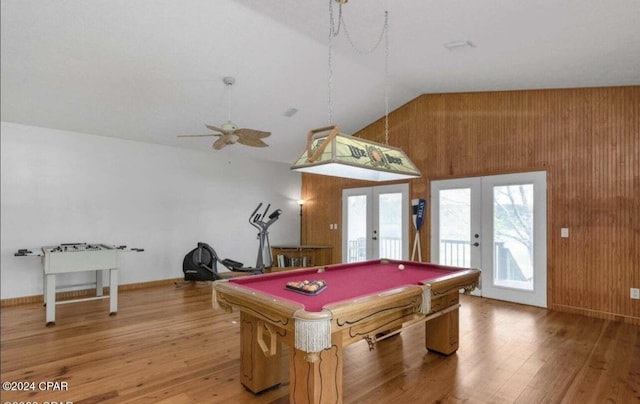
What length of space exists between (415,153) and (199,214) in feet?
14.0

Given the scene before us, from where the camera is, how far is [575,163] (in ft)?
14.6

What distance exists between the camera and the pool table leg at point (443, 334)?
310cm

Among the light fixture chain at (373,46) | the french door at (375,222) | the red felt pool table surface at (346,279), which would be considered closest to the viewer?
the red felt pool table surface at (346,279)

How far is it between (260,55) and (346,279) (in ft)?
9.76

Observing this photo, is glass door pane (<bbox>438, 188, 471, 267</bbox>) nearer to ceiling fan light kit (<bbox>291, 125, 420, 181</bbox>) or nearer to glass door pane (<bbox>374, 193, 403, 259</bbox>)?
glass door pane (<bbox>374, 193, 403, 259</bbox>)

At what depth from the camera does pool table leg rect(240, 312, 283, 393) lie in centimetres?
245

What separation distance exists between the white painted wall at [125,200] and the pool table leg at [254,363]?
4093 millimetres

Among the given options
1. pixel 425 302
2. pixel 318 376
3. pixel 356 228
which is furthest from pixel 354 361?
pixel 356 228

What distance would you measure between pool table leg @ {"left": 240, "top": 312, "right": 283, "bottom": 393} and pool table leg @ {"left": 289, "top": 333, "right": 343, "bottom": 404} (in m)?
0.42

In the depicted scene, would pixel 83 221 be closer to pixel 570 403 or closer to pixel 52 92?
pixel 52 92

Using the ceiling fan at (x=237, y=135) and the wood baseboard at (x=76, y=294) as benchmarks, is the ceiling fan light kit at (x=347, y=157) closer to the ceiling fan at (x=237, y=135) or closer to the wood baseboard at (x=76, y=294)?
the ceiling fan at (x=237, y=135)

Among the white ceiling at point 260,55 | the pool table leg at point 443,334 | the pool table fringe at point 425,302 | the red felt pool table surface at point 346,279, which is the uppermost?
A: the white ceiling at point 260,55

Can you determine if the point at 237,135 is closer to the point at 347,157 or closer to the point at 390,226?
the point at 347,157

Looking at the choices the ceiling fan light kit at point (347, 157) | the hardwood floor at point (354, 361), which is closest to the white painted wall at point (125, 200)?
the hardwood floor at point (354, 361)
